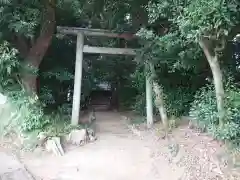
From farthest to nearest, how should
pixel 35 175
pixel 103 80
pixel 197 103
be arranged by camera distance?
1. pixel 103 80
2. pixel 197 103
3. pixel 35 175

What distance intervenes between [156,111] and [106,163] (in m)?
3.26

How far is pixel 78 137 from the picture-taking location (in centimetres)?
760

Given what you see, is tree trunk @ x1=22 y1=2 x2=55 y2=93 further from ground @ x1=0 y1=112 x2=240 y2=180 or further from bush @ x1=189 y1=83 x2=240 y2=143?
bush @ x1=189 y1=83 x2=240 y2=143

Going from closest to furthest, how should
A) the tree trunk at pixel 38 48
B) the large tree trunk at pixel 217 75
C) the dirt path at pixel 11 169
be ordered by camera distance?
the dirt path at pixel 11 169, the large tree trunk at pixel 217 75, the tree trunk at pixel 38 48

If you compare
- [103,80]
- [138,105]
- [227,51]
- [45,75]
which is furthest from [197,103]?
[103,80]

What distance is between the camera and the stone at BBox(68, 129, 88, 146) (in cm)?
752

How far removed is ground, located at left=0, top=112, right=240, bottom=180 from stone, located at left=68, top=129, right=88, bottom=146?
0.56ft

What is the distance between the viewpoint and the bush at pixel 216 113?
5666 millimetres

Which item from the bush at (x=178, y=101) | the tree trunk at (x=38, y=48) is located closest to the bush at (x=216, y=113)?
the bush at (x=178, y=101)

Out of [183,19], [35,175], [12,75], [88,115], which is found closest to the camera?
[183,19]

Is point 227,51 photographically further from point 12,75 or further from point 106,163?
point 12,75

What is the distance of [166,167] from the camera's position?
6.02 m

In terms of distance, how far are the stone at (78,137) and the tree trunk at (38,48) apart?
164 centimetres

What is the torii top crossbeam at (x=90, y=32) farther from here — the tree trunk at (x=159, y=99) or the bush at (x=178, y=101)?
the bush at (x=178, y=101)
